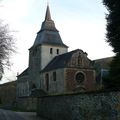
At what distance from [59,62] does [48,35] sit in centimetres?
876

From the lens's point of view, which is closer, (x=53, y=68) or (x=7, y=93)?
(x=53, y=68)

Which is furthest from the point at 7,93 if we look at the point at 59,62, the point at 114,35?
the point at 114,35

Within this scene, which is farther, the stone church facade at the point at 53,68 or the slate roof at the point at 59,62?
the slate roof at the point at 59,62

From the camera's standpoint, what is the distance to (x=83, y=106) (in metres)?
25.9

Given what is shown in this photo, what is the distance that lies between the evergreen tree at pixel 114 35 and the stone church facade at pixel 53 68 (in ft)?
103

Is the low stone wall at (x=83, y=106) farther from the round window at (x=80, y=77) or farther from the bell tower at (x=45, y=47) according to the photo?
the bell tower at (x=45, y=47)

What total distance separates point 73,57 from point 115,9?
33610mm

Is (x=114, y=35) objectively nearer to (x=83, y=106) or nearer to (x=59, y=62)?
(x=83, y=106)

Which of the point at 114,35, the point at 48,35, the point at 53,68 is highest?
the point at 48,35

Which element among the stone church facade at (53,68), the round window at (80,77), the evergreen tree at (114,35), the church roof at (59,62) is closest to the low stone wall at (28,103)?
the stone church facade at (53,68)

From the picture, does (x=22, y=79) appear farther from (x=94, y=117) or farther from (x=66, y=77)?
(x=94, y=117)

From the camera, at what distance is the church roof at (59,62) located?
61.1m

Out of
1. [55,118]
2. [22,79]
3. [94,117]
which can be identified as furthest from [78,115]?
[22,79]

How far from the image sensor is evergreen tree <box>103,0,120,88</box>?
27208 millimetres
